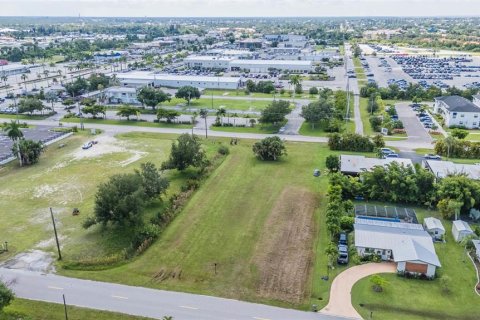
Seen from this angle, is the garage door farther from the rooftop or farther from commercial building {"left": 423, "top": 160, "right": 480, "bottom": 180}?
commercial building {"left": 423, "top": 160, "right": 480, "bottom": 180}

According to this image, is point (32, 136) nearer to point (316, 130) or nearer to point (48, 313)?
point (48, 313)

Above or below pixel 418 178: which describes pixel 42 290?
below

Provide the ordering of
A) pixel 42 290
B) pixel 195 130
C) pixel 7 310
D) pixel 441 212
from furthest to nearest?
pixel 195 130
pixel 441 212
pixel 42 290
pixel 7 310

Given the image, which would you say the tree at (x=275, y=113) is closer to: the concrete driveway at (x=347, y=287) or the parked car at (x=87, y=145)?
the parked car at (x=87, y=145)

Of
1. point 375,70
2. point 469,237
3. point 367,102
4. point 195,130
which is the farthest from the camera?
point 375,70

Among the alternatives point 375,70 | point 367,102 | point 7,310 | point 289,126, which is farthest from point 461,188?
point 375,70

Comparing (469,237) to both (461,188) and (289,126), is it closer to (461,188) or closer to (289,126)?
(461,188)

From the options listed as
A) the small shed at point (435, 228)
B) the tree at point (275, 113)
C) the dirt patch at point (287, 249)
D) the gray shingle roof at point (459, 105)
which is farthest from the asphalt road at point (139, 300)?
the gray shingle roof at point (459, 105)
